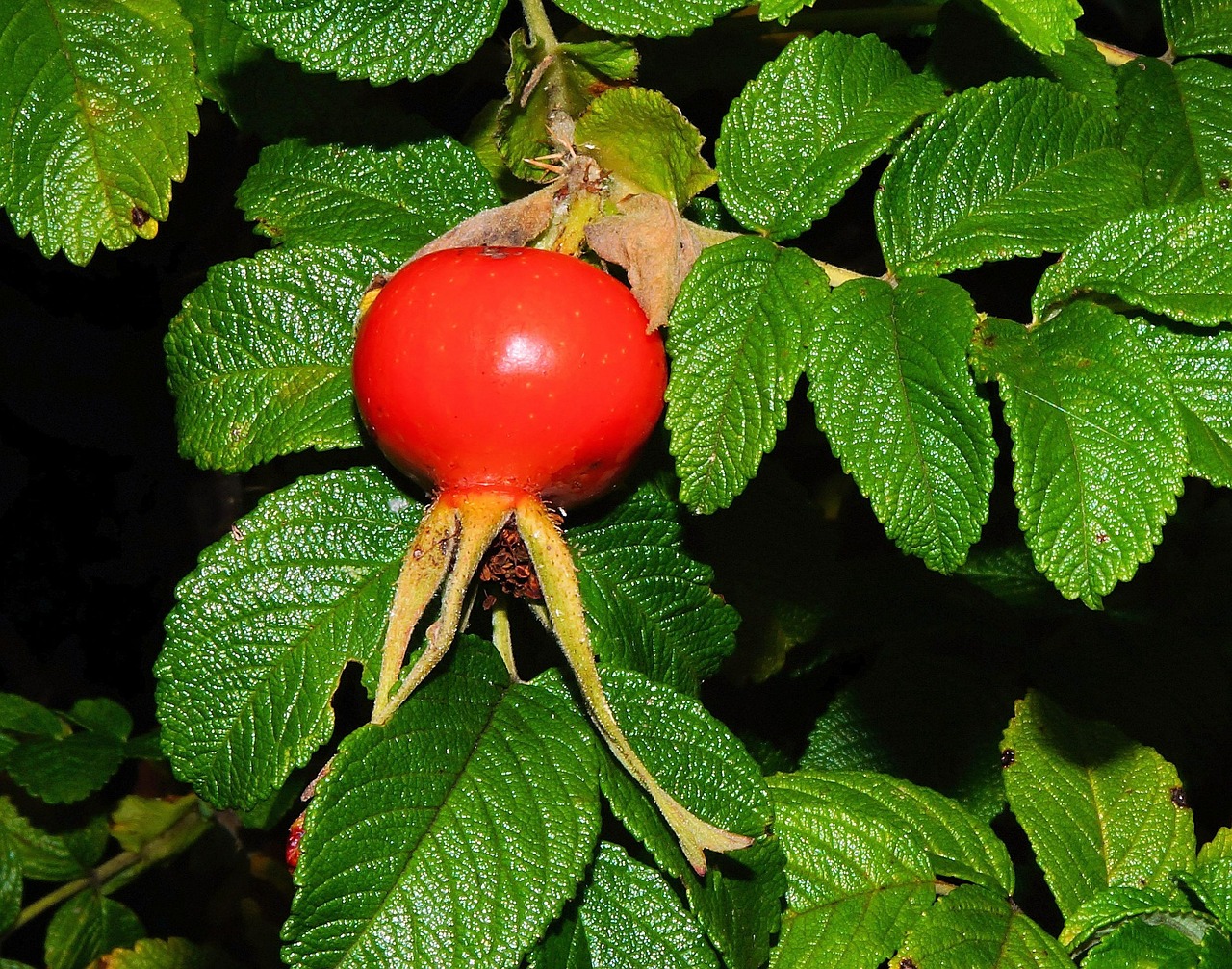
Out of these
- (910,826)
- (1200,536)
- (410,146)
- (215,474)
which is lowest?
(1200,536)

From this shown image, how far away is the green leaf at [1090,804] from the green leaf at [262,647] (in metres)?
0.86

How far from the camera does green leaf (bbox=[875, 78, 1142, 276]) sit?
1349 mm

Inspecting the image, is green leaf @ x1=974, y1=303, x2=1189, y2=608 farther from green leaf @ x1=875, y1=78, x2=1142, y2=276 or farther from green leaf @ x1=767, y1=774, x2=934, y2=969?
green leaf @ x1=767, y1=774, x2=934, y2=969

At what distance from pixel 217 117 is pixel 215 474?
0.84 m

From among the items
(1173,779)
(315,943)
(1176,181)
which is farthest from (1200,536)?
(315,943)

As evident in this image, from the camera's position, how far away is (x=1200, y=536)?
6.84ft

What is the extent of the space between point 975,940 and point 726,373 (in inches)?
27.1

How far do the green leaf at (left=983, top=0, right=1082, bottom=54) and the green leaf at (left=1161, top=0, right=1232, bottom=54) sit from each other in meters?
0.45

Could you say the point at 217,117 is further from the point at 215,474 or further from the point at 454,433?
the point at 454,433

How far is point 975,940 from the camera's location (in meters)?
1.40

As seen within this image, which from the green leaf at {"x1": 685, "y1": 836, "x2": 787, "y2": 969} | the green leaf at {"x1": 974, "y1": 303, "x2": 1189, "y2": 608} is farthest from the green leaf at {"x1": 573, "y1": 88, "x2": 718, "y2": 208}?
the green leaf at {"x1": 685, "y1": 836, "x2": 787, "y2": 969}

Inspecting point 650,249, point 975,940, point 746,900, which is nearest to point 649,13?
point 650,249

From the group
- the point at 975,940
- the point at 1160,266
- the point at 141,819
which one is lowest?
the point at 141,819

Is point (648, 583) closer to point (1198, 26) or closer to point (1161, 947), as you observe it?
point (1161, 947)
